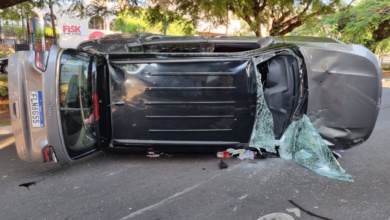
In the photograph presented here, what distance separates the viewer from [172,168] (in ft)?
14.1

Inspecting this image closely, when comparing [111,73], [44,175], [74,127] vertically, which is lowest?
[44,175]

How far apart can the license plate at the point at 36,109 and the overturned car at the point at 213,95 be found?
33 centimetres

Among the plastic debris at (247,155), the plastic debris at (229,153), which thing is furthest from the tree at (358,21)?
the plastic debris at (229,153)

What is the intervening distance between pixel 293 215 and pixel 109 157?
111 inches

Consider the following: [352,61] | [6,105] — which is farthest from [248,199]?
[6,105]

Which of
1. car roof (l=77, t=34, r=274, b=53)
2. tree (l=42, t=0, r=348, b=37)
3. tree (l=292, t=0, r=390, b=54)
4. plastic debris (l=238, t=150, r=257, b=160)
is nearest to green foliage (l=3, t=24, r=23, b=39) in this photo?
tree (l=42, t=0, r=348, b=37)

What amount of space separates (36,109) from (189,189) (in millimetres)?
1922

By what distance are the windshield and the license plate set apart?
21cm

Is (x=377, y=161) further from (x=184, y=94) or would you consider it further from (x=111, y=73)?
(x=111, y=73)

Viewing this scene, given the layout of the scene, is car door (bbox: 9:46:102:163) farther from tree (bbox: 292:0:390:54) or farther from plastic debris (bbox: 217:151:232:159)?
tree (bbox: 292:0:390:54)

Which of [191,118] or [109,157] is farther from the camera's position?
[109,157]

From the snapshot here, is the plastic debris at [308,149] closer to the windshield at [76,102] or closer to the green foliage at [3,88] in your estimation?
the windshield at [76,102]

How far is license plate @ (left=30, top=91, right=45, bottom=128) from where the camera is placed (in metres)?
3.46

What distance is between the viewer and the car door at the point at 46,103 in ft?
11.2
